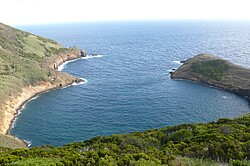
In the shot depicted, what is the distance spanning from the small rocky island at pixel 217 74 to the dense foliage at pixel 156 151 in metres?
60.8

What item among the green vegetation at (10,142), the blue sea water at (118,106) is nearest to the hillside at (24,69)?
the green vegetation at (10,142)

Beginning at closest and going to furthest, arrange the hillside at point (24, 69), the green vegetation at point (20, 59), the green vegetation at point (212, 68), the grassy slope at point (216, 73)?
the hillside at point (24, 69) → the green vegetation at point (20, 59) → the grassy slope at point (216, 73) → the green vegetation at point (212, 68)

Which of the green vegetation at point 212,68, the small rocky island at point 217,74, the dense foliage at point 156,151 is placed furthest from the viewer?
the green vegetation at point 212,68

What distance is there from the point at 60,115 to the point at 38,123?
761 centimetres

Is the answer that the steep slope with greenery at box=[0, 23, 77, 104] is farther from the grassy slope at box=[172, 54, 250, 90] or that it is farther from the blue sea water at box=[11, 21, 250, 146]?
the grassy slope at box=[172, 54, 250, 90]

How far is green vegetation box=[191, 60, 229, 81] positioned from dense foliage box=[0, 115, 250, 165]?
71.1 metres

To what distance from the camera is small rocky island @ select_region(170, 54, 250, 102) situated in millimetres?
107475

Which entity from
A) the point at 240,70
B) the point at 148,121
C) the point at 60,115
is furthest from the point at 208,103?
the point at 60,115

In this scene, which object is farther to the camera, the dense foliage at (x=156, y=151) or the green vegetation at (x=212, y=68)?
the green vegetation at (x=212, y=68)

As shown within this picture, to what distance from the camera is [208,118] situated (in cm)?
8050

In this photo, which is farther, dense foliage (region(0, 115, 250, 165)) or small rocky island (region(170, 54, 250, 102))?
small rocky island (region(170, 54, 250, 102))

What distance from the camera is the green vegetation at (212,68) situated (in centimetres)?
11891

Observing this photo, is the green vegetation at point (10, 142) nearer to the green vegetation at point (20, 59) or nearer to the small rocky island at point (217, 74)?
the green vegetation at point (20, 59)

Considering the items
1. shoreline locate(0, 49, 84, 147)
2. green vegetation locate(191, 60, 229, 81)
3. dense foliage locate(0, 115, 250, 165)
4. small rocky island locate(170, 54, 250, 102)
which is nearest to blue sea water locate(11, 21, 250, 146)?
shoreline locate(0, 49, 84, 147)
